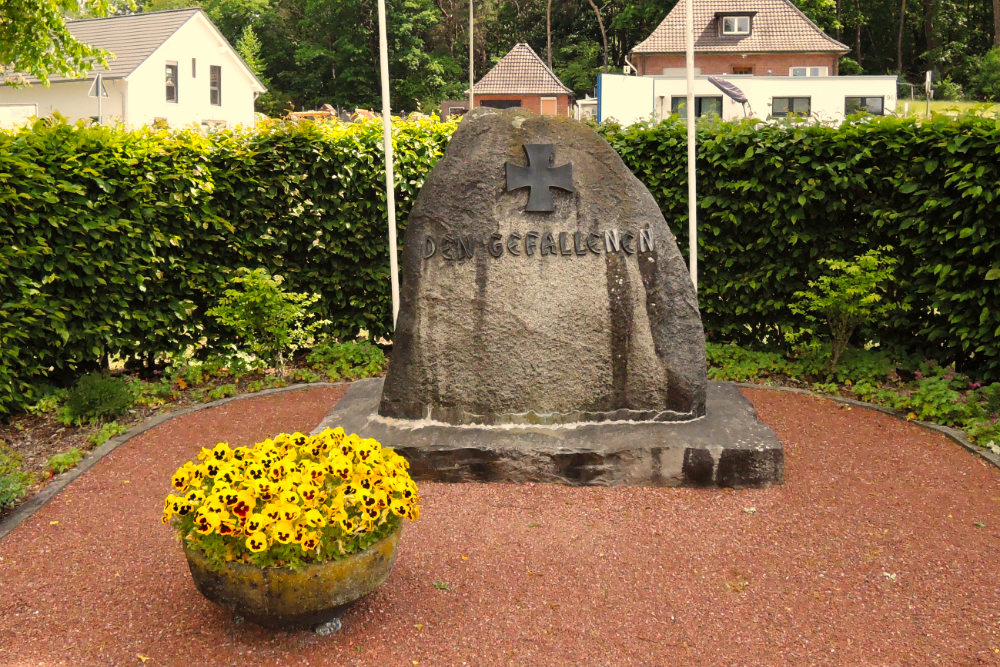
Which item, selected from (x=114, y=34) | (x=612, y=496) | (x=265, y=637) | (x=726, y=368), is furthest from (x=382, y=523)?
(x=114, y=34)

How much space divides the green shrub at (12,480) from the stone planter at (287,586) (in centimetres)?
254

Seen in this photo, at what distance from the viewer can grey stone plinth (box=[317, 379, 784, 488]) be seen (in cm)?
579

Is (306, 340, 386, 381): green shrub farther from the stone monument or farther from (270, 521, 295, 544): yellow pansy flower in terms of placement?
(270, 521, 295, 544): yellow pansy flower

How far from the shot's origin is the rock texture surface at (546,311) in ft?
20.2

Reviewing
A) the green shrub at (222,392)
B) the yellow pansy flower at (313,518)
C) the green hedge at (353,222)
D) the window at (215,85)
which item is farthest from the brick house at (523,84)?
the yellow pansy flower at (313,518)

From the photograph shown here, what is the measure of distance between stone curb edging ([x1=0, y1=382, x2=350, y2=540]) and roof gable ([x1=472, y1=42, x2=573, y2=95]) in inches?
1638

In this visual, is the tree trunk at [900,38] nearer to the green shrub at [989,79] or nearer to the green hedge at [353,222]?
the green shrub at [989,79]

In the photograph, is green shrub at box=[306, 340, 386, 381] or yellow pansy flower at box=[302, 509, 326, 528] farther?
green shrub at box=[306, 340, 386, 381]

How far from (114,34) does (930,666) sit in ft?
138

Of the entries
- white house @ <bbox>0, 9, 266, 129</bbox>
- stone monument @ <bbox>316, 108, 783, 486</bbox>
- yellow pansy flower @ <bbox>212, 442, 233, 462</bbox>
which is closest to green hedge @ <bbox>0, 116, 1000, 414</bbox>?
stone monument @ <bbox>316, 108, 783, 486</bbox>

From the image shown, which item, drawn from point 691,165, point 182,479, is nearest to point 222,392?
point 182,479

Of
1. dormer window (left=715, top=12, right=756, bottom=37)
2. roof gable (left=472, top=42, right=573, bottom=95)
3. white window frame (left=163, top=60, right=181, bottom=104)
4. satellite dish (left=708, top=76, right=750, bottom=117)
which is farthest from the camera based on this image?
roof gable (left=472, top=42, right=573, bottom=95)

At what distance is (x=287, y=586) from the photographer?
374 cm

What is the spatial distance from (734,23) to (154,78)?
2908 centimetres
